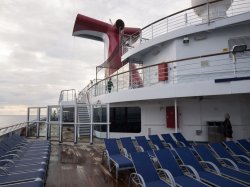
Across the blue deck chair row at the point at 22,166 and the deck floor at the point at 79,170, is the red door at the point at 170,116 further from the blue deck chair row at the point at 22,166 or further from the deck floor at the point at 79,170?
the blue deck chair row at the point at 22,166

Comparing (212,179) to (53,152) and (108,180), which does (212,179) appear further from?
(53,152)

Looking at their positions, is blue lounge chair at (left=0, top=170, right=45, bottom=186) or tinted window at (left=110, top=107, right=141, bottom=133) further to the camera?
tinted window at (left=110, top=107, right=141, bottom=133)

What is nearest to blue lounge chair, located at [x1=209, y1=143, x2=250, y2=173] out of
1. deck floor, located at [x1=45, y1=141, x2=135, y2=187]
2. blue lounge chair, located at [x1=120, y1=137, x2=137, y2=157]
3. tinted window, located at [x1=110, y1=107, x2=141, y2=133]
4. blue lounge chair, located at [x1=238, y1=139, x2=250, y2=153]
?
blue lounge chair, located at [x1=238, y1=139, x2=250, y2=153]

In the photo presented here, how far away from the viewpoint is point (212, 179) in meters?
4.18

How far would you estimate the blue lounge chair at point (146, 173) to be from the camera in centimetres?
406

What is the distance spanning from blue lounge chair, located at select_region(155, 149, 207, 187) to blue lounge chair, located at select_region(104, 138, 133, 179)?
950 millimetres

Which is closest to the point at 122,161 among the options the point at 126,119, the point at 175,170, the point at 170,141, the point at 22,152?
the point at 175,170

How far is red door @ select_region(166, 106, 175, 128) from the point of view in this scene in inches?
394

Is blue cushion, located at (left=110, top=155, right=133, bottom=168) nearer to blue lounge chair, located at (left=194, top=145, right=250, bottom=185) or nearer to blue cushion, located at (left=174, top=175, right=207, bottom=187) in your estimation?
blue cushion, located at (left=174, top=175, right=207, bottom=187)

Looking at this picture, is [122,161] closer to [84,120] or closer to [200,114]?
[200,114]

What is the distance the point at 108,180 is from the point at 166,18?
7.33m

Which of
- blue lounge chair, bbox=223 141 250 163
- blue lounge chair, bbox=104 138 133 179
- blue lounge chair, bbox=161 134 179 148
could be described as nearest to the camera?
blue lounge chair, bbox=104 138 133 179

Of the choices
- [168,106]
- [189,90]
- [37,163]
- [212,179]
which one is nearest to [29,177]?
[37,163]

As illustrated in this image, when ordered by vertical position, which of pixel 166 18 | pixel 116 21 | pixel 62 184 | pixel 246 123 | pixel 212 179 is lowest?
pixel 62 184
